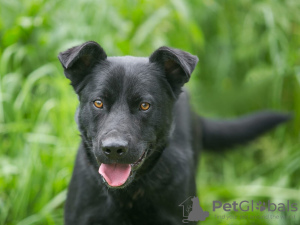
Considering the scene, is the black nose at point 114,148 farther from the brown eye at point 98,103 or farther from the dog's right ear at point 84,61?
the dog's right ear at point 84,61

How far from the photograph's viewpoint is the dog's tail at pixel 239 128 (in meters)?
4.17

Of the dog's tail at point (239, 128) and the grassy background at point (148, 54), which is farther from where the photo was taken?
the dog's tail at point (239, 128)

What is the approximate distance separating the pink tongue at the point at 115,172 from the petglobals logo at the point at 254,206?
169 cm

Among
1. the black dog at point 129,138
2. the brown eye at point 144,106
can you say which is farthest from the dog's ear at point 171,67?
the brown eye at point 144,106

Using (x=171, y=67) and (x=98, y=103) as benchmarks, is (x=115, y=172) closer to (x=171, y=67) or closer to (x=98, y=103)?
(x=98, y=103)

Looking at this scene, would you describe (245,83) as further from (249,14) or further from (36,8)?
(36,8)

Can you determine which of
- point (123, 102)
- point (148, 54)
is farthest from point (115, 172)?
point (148, 54)

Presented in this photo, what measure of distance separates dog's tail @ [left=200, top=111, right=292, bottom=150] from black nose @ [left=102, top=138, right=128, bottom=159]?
199cm

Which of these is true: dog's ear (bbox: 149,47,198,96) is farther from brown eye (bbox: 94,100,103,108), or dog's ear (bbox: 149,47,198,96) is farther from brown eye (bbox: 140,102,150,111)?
brown eye (bbox: 94,100,103,108)

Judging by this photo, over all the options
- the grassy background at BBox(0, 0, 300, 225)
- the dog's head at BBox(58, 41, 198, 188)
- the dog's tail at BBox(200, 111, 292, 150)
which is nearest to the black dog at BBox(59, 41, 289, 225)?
the dog's head at BBox(58, 41, 198, 188)

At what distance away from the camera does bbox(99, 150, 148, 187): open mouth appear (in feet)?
8.10

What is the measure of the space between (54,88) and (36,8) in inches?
35.9

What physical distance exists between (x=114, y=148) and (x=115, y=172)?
252 mm

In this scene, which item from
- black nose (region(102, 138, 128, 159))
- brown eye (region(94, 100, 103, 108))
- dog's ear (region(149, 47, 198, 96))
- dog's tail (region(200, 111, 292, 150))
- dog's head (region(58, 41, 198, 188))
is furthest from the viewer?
dog's tail (region(200, 111, 292, 150))
